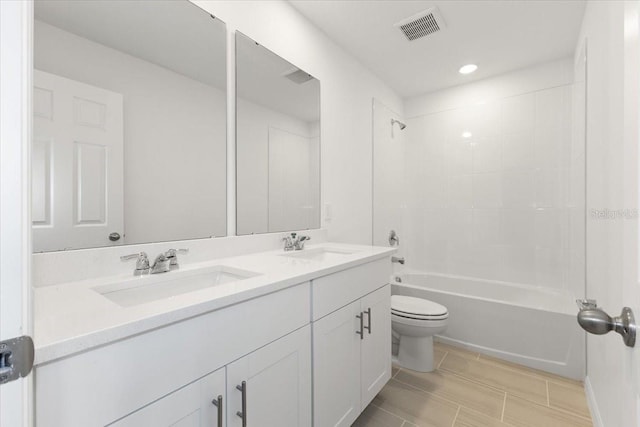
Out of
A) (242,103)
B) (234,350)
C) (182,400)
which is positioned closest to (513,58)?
(242,103)

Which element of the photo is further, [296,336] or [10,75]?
[296,336]

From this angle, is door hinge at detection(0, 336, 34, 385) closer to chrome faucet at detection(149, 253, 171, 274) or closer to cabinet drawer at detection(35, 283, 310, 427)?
cabinet drawer at detection(35, 283, 310, 427)

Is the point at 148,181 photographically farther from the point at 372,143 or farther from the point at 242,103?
the point at 372,143

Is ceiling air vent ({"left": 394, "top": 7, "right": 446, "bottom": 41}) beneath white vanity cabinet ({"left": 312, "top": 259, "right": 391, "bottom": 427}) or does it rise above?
above

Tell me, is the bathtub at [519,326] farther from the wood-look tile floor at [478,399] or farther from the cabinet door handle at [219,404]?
the cabinet door handle at [219,404]

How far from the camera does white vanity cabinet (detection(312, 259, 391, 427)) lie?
1.19m

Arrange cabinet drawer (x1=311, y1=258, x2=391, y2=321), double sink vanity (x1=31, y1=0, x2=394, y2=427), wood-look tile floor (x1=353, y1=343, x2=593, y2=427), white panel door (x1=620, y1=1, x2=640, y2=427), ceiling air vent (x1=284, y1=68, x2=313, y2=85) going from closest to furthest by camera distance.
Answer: white panel door (x1=620, y1=1, x2=640, y2=427)
double sink vanity (x1=31, y1=0, x2=394, y2=427)
cabinet drawer (x1=311, y1=258, x2=391, y2=321)
wood-look tile floor (x1=353, y1=343, x2=593, y2=427)
ceiling air vent (x1=284, y1=68, x2=313, y2=85)

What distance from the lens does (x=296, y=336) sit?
107 centimetres

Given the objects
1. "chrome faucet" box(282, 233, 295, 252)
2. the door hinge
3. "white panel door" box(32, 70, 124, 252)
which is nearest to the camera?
the door hinge

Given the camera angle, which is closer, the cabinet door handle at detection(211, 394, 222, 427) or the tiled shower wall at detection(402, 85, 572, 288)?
the cabinet door handle at detection(211, 394, 222, 427)

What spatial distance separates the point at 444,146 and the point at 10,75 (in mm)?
3307

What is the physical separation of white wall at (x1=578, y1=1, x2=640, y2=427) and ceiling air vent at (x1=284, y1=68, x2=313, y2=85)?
4.92ft

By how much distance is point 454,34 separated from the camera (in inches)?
83.7

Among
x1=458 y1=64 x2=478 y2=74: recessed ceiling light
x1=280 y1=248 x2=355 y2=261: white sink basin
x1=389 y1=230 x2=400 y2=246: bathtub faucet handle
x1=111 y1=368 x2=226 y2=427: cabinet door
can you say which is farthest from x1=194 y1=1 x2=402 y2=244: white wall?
x1=111 y1=368 x2=226 y2=427: cabinet door
